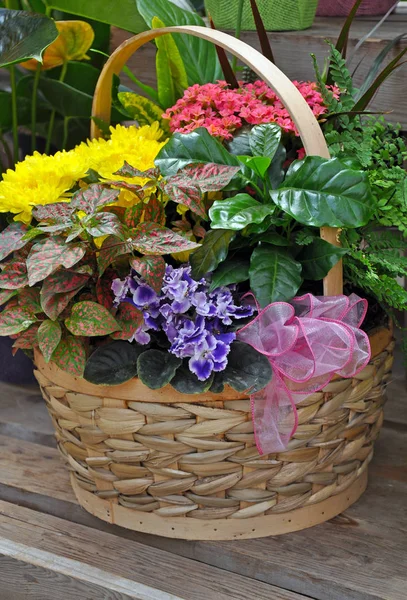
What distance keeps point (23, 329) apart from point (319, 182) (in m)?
0.39

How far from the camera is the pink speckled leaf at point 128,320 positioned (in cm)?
83

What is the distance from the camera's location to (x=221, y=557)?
941 mm

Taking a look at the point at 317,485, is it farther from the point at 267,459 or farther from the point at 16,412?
the point at 16,412

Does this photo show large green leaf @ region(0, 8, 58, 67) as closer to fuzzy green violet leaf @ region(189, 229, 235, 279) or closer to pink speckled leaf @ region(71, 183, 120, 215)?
pink speckled leaf @ region(71, 183, 120, 215)

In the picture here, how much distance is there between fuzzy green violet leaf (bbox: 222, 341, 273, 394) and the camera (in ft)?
2.69

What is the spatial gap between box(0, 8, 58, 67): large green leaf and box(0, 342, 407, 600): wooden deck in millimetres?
631

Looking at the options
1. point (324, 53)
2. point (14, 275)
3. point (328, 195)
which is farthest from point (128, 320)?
point (324, 53)

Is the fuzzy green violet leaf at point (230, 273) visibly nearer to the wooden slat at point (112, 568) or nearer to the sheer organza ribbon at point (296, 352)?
the sheer organza ribbon at point (296, 352)

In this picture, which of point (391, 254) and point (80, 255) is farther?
point (391, 254)

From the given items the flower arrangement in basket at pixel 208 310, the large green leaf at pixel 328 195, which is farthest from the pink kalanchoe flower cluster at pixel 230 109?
the large green leaf at pixel 328 195

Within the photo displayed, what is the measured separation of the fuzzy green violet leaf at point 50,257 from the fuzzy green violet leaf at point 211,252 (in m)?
0.14

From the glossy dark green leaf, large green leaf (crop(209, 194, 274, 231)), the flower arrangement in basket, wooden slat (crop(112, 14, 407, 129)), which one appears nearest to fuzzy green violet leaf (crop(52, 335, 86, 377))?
the flower arrangement in basket

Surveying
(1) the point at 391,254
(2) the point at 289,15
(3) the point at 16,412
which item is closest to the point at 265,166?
(1) the point at 391,254

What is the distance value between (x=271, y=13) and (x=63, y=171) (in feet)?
2.11
